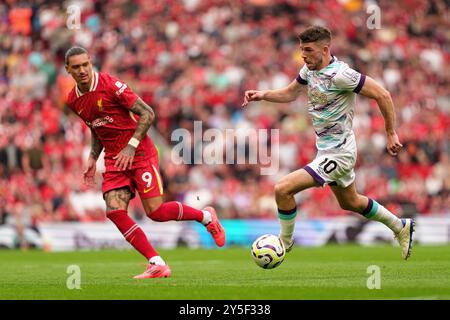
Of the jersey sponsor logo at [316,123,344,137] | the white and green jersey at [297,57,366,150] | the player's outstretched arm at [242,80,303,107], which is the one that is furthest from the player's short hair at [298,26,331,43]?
the jersey sponsor logo at [316,123,344,137]

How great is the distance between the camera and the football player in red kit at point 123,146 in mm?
10898

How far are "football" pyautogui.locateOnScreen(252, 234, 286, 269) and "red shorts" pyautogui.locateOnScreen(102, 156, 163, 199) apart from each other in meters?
1.31

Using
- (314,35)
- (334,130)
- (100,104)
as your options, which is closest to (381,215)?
(334,130)

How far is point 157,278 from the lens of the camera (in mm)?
10758

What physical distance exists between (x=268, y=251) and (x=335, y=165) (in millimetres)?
1183

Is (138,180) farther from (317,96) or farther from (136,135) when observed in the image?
(317,96)

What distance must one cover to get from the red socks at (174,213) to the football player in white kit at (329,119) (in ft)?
3.42

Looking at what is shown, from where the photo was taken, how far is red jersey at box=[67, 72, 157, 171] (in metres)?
11.1

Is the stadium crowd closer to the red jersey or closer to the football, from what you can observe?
the red jersey

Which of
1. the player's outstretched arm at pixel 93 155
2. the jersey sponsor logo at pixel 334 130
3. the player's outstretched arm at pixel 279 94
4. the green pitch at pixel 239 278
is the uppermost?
the player's outstretched arm at pixel 279 94

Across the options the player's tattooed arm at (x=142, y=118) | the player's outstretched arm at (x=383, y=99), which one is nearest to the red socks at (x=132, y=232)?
the player's tattooed arm at (x=142, y=118)

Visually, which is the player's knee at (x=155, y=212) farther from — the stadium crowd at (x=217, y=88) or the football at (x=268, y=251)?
the stadium crowd at (x=217, y=88)
